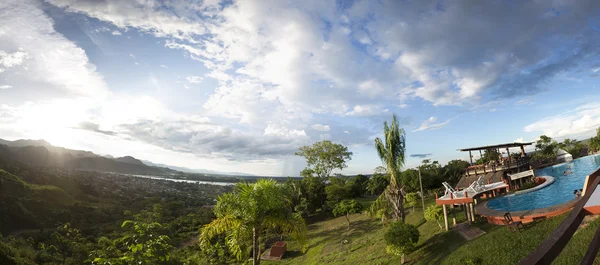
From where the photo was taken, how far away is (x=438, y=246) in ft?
38.5

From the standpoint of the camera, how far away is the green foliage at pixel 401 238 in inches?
448

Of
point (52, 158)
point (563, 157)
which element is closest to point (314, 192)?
point (563, 157)

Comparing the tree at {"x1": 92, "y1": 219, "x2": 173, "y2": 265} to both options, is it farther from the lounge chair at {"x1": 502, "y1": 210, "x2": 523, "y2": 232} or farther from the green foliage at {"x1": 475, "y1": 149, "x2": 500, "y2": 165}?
the green foliage at {"x1": 475, "y1": 149, "x2": 500, "y2": 165}

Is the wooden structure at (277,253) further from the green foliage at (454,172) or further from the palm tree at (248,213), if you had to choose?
the green foliage at (454,172)

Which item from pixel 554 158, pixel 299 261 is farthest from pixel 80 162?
pixel 554 158

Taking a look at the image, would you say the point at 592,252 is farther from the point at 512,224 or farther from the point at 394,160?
the point at 394,160

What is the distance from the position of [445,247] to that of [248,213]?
8.71m

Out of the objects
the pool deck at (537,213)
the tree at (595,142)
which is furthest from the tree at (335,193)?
the tree at (595,142)

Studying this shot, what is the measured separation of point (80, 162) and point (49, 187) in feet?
191

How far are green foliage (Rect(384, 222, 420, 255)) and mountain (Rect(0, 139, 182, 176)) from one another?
4542 cm

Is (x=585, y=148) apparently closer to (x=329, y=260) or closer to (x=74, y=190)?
(x=329, y=260)

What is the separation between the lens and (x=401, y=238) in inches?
448

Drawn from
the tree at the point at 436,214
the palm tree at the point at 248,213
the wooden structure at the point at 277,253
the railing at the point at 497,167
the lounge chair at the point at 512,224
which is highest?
the railing at the point at 497,167

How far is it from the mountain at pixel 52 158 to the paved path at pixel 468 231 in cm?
4826
